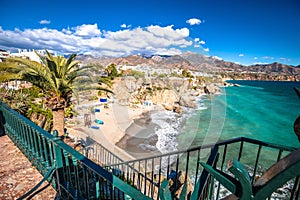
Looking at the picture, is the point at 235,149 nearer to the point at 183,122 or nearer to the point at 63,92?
the point at 183,122

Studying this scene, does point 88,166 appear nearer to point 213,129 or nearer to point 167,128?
point 167,128

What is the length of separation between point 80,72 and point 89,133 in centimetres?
871

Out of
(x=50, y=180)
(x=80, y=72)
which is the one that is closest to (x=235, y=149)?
(x=80, y=72)

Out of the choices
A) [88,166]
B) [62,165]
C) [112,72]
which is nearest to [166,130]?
[62,165]

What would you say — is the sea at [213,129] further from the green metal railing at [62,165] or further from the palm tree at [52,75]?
the green metal railing at [62,165]

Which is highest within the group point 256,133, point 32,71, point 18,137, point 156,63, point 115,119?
point 156,63

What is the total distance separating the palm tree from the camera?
593 centimetres

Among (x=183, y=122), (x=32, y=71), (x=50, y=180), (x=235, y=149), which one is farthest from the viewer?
(x=183, y=122)

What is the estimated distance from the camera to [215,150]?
57.0 inches

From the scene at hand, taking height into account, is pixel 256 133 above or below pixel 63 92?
below

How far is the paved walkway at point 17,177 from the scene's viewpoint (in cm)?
260

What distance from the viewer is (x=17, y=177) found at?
117 inches

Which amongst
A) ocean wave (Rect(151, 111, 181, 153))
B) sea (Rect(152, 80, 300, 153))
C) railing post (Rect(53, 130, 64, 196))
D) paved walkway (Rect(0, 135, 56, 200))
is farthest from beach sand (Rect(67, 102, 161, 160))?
railing post (Rect(53, 130, 64, 196))

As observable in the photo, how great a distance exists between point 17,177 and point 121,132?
1393cm
